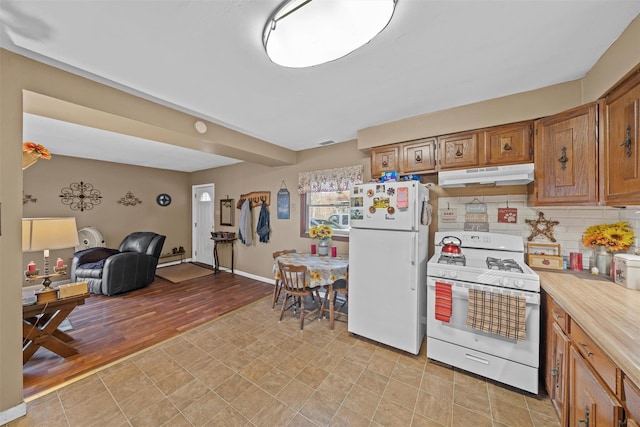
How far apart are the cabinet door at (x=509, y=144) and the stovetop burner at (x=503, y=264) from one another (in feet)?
2.96

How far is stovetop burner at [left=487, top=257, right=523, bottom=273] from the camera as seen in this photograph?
1896 mm

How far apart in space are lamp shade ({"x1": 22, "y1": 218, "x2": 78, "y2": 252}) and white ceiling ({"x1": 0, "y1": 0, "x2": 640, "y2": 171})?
48.6 inches

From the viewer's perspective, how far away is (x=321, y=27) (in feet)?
3.66

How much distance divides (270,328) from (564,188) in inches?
120

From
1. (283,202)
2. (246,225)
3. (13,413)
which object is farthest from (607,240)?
(246,225)

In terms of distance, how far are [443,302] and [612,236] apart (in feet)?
4.36

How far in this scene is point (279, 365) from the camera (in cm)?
208

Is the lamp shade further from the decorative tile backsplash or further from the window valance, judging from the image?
the decorative tile backsplash

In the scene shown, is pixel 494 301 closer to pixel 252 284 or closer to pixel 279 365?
pixel 279 365

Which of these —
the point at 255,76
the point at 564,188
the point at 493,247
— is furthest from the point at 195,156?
the point at 564,188

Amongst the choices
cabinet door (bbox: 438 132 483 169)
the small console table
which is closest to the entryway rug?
the small console table

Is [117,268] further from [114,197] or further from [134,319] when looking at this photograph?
[114,197]

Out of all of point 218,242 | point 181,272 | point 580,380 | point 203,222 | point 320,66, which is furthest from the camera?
point 203,222

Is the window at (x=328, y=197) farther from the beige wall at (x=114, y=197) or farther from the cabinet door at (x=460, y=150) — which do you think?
the beige wall at (x=114, y=197)
